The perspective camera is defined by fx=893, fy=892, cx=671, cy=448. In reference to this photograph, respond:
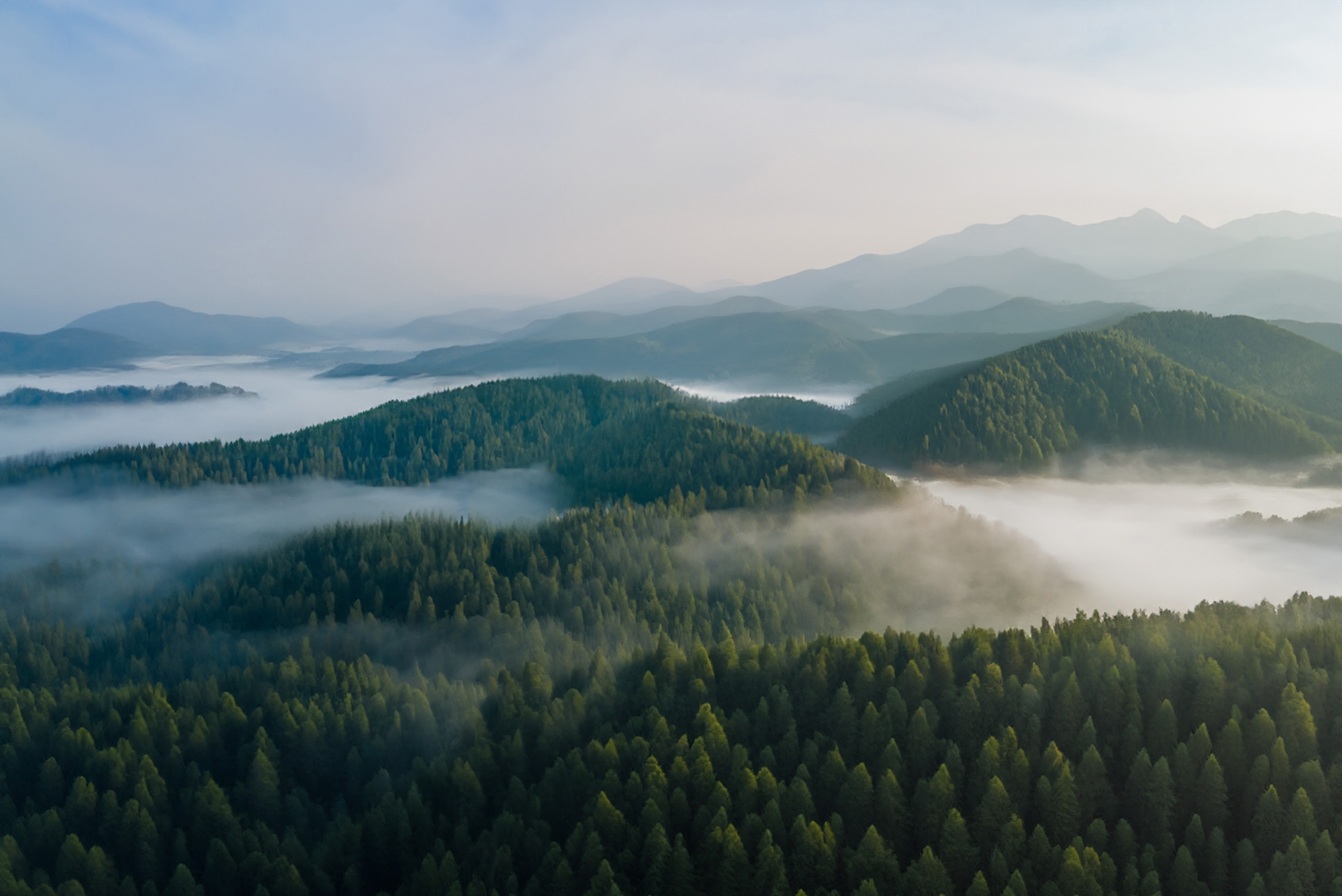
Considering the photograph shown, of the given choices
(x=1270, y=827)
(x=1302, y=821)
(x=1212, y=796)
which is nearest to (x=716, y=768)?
(x=1212, y=796)

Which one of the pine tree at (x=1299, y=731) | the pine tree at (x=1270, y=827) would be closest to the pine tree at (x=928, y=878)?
the pine tree at (x=1270, y=827)

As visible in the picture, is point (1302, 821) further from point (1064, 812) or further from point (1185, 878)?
point (1064, 812)

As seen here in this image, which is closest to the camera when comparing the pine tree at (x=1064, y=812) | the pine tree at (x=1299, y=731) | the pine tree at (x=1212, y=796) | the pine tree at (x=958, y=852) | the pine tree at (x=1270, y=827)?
the pine tree at (x=1270, y=827)

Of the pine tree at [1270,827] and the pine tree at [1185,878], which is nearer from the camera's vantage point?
the pine tree at [1185,878]

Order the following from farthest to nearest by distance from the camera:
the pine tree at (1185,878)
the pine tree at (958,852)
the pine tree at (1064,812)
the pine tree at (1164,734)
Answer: the pine tree at (1164,734) < the pine tree at (1064,812) < the pine tree at (958,852) < the pine tree at (1185,878)

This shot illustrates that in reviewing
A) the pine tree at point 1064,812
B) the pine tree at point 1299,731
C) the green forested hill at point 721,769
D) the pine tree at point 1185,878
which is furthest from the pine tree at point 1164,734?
the pine tree at point 1185,878

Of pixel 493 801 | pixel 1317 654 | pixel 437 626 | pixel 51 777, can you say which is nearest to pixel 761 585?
pixel 437 626

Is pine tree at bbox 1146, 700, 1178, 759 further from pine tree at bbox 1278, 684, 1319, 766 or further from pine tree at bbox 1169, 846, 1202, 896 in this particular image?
pine tree at bbox 1169, 846, 1202, 896

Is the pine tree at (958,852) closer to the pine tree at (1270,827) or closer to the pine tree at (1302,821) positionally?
the pine tree at (1270,827)

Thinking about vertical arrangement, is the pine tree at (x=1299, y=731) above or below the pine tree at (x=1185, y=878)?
above

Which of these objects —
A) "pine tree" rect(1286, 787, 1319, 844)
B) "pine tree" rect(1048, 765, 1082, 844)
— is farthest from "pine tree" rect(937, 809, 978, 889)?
"pine tree" rect(1286, 787, 1319, 844)

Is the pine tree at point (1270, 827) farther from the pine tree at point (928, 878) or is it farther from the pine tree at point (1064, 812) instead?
the pine tree at point (928, 878)

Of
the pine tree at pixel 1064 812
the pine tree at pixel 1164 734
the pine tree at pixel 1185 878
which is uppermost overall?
the pine tree at pixel 1164 734

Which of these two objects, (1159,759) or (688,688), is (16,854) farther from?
(1159,759)
